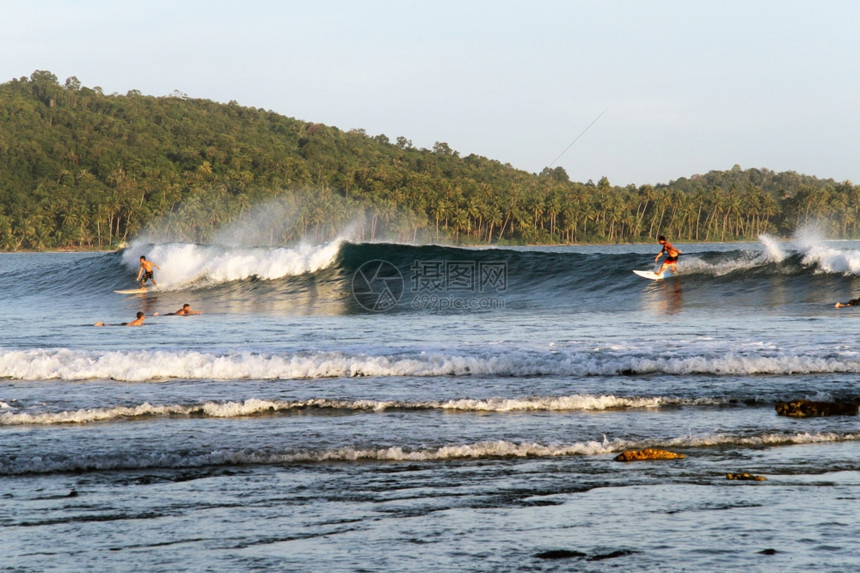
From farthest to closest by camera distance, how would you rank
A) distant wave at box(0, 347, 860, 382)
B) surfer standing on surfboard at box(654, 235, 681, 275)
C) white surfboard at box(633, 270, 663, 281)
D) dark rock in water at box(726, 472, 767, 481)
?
white surfboard at box(633, 270, 663, 281) → surfer standing on surfboard at box(654, 235, 681, 275) → distant wave at box(0, 347, 860, 382) → dark rock in water at box(726, 472, 767, 481)

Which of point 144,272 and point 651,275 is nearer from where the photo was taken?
point 651,275

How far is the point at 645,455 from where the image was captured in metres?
6.52

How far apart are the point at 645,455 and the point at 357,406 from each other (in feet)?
10.9

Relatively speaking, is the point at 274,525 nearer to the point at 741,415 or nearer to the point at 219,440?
the point at 219,440

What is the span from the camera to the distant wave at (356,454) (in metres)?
6.51

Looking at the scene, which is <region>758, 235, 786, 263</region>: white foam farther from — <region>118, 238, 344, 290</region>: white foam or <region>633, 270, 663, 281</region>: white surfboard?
<region>118, 238, 344, 290</region>: white foam

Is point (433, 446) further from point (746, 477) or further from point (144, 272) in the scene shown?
point (144, 272)

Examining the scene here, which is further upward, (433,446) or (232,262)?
(232,262)

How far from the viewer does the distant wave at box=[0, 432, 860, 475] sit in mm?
6508

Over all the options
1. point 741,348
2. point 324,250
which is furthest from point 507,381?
point 324,250

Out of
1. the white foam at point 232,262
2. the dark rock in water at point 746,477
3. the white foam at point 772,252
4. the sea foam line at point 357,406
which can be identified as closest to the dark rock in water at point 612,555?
the dark rock in water at point 746,477

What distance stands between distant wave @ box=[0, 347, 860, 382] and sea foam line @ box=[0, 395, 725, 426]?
1876 mm

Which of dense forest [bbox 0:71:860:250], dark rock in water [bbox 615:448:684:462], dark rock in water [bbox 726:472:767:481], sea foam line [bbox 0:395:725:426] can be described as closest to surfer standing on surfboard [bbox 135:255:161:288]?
sea foam line [bbox 0:395:725:426]

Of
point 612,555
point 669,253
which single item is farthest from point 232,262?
point 612,555
